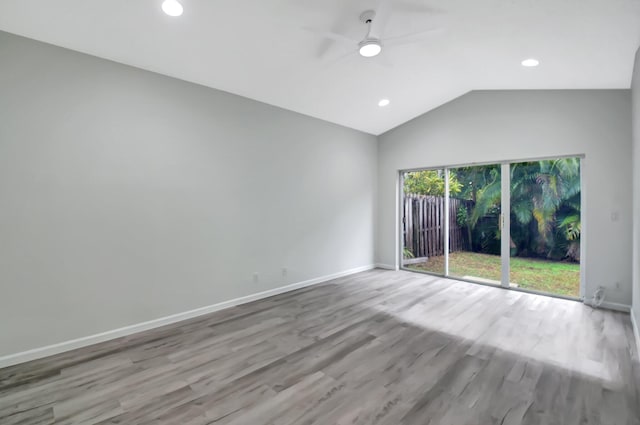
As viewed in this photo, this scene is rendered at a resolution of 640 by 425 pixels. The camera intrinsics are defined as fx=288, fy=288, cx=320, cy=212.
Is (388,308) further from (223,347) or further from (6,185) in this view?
(6,185)

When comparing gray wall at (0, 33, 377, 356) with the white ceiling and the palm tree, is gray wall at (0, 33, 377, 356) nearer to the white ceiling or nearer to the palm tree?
the white ceiling

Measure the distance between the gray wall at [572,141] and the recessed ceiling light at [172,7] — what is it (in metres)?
4.28

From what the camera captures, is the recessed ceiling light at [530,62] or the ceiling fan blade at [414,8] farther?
the recessed ceiling light at [530,62]

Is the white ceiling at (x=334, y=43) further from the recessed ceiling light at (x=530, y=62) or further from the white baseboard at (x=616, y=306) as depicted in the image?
the white baseboard at (x=616, y=306)

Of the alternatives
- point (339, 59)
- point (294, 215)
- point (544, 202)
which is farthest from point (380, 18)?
point (544, 202)

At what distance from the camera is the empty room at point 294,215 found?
7.14ft

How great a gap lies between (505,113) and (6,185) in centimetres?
600

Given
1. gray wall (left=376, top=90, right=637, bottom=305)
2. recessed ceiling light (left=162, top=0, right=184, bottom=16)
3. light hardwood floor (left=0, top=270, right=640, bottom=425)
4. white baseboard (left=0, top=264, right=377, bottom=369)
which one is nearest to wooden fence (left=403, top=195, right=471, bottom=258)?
gray wall (left=376, top=90, right=637, bottom=305)

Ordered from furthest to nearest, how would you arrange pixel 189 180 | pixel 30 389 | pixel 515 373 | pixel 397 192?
pixel 397 192
pixel 189 180
pixel 515 373
pixel 30 389

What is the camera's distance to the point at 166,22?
251cm

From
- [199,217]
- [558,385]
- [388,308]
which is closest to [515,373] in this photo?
[558,385]

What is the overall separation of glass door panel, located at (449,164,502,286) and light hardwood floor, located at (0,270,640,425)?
1.24 m

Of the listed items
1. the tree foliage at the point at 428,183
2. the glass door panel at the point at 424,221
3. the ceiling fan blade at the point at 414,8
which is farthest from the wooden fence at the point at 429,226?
the ceiling fan blade at the point at 414,8

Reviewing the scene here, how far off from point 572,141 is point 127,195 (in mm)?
5583
